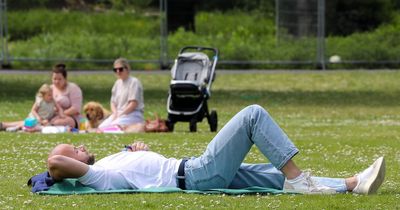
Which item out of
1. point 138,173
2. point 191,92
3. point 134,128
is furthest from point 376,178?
point 191,92

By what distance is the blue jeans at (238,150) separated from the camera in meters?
9.90

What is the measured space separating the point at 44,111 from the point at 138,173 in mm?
8106

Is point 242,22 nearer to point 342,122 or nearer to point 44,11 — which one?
point 44,11

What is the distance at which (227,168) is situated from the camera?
32.9 feet

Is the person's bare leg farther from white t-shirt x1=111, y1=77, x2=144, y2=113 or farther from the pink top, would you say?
the pink top

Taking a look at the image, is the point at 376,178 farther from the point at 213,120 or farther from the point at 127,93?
the point at 127,93

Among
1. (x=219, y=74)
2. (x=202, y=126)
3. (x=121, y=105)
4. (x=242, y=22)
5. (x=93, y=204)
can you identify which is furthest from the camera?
(x=242, y=22)

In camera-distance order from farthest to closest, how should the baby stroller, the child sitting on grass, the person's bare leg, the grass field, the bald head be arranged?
the baby stroller, the child sitting on grass, the person's bare leg, the bald head, the grass field

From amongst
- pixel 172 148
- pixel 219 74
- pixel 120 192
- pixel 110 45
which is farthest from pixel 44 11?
pixel 120 192

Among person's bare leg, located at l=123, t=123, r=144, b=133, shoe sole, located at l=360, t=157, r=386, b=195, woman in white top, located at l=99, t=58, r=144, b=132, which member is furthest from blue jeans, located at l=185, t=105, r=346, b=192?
woman in white top, located at l=99, t=58, r=144, b=132

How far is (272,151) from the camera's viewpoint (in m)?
9.89

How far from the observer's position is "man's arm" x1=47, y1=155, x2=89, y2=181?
989 centimetres

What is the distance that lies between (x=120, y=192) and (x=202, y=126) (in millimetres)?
10196

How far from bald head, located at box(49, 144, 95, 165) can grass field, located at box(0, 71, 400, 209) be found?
43 centimetres
